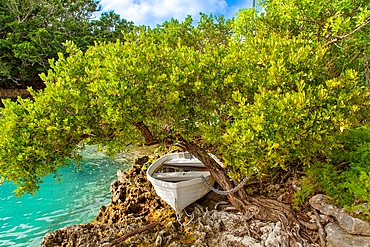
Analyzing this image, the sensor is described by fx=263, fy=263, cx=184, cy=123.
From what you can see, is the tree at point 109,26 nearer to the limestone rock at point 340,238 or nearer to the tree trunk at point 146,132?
the tree trunk at point 146,132

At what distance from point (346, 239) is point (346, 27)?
439 cm

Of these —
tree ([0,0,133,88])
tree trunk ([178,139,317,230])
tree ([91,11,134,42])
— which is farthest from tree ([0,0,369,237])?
tree ([91,11,134,42])

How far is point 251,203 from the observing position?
18.8 ft

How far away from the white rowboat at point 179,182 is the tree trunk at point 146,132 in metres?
1.28

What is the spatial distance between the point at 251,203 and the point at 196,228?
1.34 m

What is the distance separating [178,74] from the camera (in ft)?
14.3

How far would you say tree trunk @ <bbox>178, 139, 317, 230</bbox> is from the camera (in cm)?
529

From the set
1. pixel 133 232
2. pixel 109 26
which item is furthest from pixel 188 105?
pixel 109 26

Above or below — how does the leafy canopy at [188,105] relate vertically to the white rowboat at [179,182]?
above

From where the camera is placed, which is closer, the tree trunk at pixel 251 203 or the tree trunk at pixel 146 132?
the tree trunk at pixel 146 132

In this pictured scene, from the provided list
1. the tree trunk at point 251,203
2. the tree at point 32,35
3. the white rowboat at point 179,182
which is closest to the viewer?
the tree trunk at point 251,203

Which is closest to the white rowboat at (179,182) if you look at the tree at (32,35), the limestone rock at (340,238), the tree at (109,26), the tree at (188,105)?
the tree at (188,105)

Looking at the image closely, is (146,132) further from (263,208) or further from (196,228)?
(263,208)

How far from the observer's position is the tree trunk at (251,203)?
17.4ft
